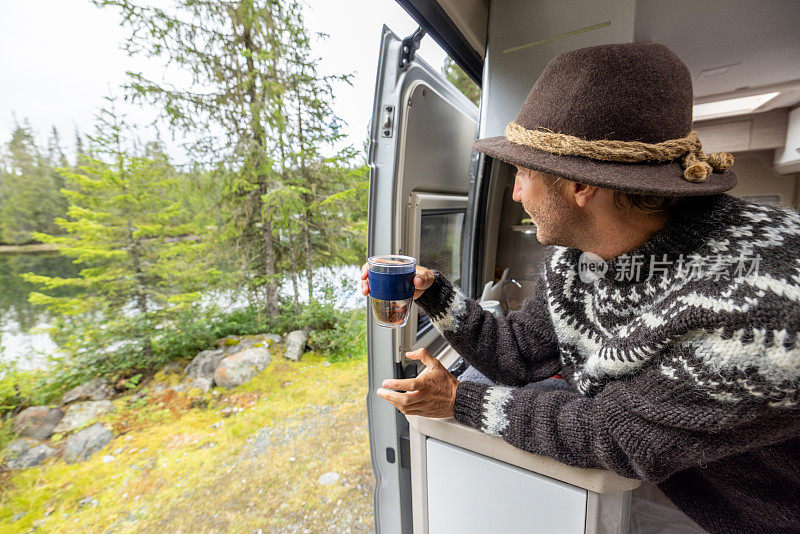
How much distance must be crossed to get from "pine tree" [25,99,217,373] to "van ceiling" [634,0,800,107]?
3798mm

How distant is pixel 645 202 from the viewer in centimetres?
72

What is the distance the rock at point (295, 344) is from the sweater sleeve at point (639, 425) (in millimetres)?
3597

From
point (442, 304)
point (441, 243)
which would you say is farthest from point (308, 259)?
point (442, 304)

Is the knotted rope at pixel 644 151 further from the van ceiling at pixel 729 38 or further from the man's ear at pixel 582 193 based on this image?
the van ceiling at pixel 729 38

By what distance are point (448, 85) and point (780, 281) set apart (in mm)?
1627

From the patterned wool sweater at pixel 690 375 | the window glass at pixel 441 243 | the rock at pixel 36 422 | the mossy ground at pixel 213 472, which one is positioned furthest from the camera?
the rock at pixel 36 422

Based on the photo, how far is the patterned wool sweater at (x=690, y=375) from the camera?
0.54 m

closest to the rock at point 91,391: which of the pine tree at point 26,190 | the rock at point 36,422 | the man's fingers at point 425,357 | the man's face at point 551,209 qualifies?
the rock at point 36,422

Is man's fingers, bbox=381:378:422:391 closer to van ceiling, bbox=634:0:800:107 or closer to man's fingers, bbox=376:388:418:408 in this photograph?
man's fingers, bbox=376:388:418:408

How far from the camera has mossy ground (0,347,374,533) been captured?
6.63 feet

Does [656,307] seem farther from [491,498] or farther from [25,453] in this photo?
[25,453]

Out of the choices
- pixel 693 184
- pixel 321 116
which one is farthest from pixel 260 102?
pixel 693 184

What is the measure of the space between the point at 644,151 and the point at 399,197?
800mm

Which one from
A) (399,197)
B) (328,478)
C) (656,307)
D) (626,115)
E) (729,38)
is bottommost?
(328,478)
